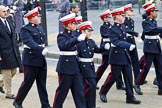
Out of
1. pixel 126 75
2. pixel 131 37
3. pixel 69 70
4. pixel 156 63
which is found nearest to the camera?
pixel 69 70

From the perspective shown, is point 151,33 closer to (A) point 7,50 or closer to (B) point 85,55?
(B) point 85,55

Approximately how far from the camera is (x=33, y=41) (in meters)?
8.08

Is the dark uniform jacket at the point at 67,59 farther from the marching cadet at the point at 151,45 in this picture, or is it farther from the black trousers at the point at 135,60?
the black trousers at the point at 135,60

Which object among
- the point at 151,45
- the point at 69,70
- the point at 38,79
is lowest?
the point at 38,79

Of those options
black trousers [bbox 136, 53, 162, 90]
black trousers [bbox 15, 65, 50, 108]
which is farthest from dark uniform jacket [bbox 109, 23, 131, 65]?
black trousers [bbox 15, 65, 50, 108]

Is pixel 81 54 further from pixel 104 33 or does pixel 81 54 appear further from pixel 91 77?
pixel 104 33

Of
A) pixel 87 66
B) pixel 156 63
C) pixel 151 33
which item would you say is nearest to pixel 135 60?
pixel 156 63

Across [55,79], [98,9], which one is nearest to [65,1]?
[55,79]

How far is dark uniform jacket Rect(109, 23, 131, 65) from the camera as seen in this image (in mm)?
8781

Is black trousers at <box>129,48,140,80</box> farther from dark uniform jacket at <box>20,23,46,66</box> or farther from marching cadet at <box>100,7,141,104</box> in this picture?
dark uniform jacket at <box>20,23,46,66</box>

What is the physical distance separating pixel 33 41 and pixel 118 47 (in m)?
1.67

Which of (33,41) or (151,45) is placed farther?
(151,45)

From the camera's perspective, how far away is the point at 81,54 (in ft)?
26.7

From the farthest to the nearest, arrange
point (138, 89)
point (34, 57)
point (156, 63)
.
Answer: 1. point (138, 89)
2. point (156, 63)
3. point (34, 57)
